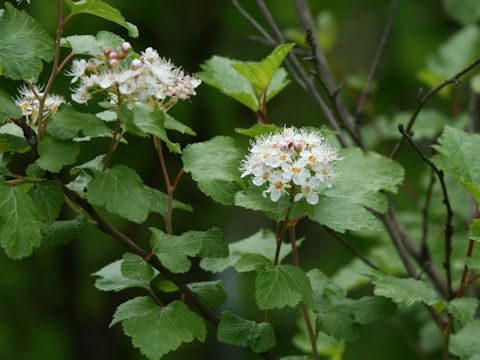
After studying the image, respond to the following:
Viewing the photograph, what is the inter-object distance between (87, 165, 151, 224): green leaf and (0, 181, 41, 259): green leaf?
0.08 metres

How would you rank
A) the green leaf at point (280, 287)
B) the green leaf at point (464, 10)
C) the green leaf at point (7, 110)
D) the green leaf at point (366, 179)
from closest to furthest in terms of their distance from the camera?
1. the green leaf at point (7, 110)
2. the green leaf at point (280, 287)
3. the green leaf at point (366, 179)
4. the green leaf at point (464, 10)

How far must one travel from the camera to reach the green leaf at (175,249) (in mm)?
838

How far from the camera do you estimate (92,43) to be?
91 centimetres

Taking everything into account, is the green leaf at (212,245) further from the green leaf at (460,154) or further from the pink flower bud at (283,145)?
the green leaf at (460,154)

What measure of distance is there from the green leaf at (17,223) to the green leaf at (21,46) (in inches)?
6.1

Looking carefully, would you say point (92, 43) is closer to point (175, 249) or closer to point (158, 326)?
point (175, 249)

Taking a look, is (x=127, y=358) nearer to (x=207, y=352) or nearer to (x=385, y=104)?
(x=207, y=352)

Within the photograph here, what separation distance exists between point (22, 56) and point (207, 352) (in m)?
2.61

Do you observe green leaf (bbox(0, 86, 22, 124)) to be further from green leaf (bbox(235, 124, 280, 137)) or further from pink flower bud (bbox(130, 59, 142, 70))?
green leaf (bbox(235, 124, 280, 137))

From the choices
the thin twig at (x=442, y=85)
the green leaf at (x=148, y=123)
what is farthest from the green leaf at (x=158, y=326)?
the thin twig at (x=442, y=85)

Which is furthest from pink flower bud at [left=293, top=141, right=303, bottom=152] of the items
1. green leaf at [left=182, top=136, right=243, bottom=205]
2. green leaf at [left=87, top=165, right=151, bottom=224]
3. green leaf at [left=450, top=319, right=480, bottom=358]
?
green leaf at [left=450, top=319, right=480, bottom=358]

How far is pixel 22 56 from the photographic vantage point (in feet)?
2.52

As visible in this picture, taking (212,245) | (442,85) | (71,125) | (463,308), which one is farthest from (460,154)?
(71,125)

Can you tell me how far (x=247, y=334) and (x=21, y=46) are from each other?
21.2 inches
